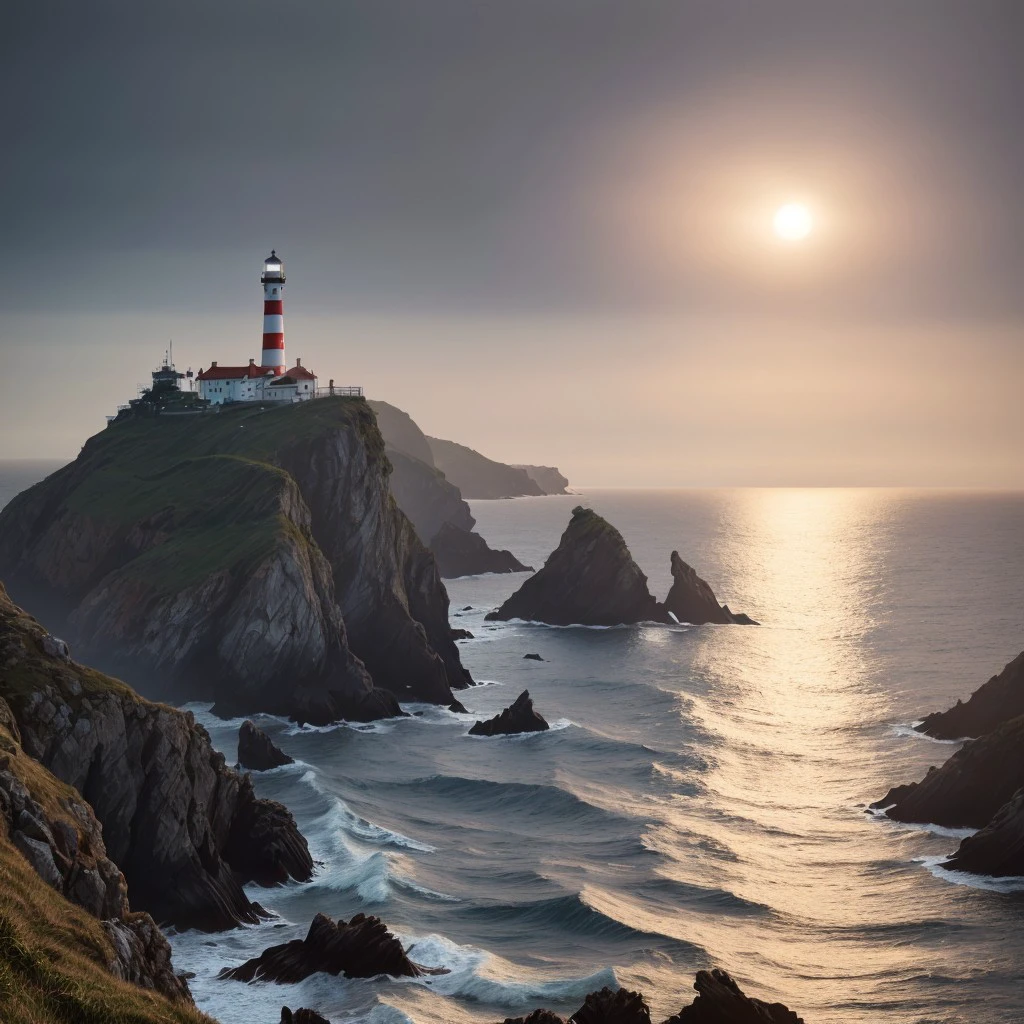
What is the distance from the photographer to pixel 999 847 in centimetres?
6369

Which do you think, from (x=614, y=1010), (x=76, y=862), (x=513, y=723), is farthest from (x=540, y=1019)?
(x=513, y=723)

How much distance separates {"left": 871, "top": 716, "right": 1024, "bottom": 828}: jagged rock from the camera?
230 ft

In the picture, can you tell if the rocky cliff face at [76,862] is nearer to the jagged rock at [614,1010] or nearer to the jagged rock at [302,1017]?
the jagged rock at [302,1017]

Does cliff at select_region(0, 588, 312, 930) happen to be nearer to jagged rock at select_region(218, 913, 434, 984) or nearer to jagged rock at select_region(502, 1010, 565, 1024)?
jagged rock at select_region(218, 913, 434, 984)

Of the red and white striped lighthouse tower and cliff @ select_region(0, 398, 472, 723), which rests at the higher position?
the red and white striped lighthouse tower

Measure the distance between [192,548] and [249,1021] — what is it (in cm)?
7052

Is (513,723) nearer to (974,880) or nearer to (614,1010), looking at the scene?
(974,880)

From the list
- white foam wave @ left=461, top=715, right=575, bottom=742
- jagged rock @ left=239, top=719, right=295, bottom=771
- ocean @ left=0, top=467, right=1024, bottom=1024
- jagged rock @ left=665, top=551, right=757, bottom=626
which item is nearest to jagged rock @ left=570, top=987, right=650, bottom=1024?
ocean @ left=0, top=467, right=1024, bottom=1024

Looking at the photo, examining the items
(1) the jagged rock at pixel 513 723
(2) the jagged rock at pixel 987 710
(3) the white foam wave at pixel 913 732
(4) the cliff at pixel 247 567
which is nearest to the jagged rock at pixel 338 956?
(1) the jagged rock at pixel 513 723

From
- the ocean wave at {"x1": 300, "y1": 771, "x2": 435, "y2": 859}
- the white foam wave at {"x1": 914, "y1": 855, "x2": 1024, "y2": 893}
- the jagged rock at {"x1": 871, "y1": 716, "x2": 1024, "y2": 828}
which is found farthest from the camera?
the jagged rock at {"x1": 871, "y1": 716, "x2": 1024, "y2": 828}

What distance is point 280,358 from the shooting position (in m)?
164

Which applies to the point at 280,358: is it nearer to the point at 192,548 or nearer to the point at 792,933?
the point at 192,548

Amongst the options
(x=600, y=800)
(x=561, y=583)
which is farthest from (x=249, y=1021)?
(x=561, y=583)

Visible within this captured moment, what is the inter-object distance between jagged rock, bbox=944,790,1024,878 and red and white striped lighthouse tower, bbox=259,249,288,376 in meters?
118
